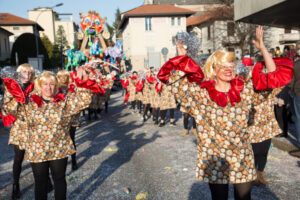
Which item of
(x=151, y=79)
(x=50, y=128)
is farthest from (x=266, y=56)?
(x=151, y=79)

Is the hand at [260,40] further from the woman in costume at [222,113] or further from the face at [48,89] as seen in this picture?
the face at [48,89]

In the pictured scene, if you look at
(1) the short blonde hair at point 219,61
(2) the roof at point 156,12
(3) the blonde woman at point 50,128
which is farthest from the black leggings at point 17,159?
(2) the roof at point 156,12

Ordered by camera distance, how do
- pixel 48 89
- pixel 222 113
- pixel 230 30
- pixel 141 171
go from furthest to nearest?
pixel 230 30, pixel 141 171, pixel 48 89, pixel 222 113

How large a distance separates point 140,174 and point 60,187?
1.99 m

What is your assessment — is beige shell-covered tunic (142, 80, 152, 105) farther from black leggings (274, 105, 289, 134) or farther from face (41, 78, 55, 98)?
face (41, 78, 55, 98)

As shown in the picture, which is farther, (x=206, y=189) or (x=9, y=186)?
(x=9, y=186)

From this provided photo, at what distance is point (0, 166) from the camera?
19.3 feet

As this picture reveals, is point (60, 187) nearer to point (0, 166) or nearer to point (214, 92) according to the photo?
point (214, 92)

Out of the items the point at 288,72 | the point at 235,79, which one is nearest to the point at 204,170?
the point at 235,79

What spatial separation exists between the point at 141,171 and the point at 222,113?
10.0ft

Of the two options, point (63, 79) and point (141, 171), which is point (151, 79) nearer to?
point (63, 79)

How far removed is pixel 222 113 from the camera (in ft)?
8.60

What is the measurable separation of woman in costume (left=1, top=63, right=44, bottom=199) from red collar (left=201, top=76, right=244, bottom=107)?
221 centimetres

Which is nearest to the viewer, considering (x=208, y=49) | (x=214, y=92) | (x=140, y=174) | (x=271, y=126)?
(x=214, y=92)
